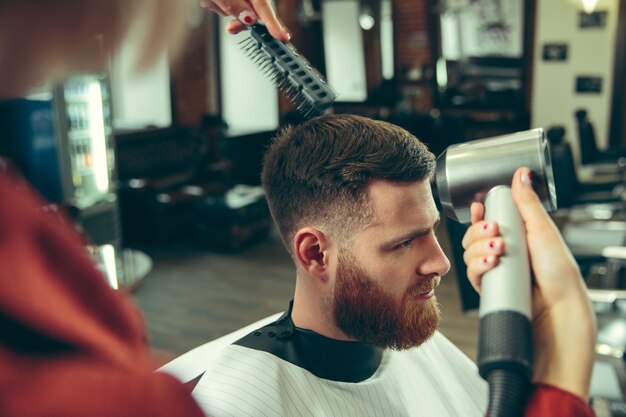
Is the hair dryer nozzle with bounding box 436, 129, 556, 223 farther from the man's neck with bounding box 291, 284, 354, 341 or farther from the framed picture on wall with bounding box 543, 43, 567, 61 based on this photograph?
the framed picture on wall with bounding box 543, 43, 567, 61

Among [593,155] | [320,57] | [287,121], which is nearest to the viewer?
[287,121]

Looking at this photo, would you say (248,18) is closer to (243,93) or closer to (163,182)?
(163,182)

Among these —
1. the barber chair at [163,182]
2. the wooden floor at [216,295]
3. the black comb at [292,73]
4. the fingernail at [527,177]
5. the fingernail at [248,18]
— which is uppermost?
the fingernail at [248,18]

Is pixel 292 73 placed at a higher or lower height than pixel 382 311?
higher

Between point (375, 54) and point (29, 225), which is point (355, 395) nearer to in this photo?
point (29, 225)

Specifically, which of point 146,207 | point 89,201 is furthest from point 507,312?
point 146,207

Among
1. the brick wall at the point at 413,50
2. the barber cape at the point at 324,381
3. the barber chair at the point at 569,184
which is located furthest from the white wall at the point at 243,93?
the barber cape at the point at 324,381

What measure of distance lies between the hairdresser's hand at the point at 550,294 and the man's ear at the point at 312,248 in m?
0.45

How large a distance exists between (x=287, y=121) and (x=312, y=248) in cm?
184

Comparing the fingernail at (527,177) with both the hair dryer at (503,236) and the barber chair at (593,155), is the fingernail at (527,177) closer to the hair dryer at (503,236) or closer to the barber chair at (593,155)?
the hair dryer at (503,236)

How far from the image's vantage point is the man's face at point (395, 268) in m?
1.07

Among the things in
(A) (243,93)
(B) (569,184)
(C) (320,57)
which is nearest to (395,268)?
(B) (569,184)

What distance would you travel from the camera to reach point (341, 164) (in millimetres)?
1069

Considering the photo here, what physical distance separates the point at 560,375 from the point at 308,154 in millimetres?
630
